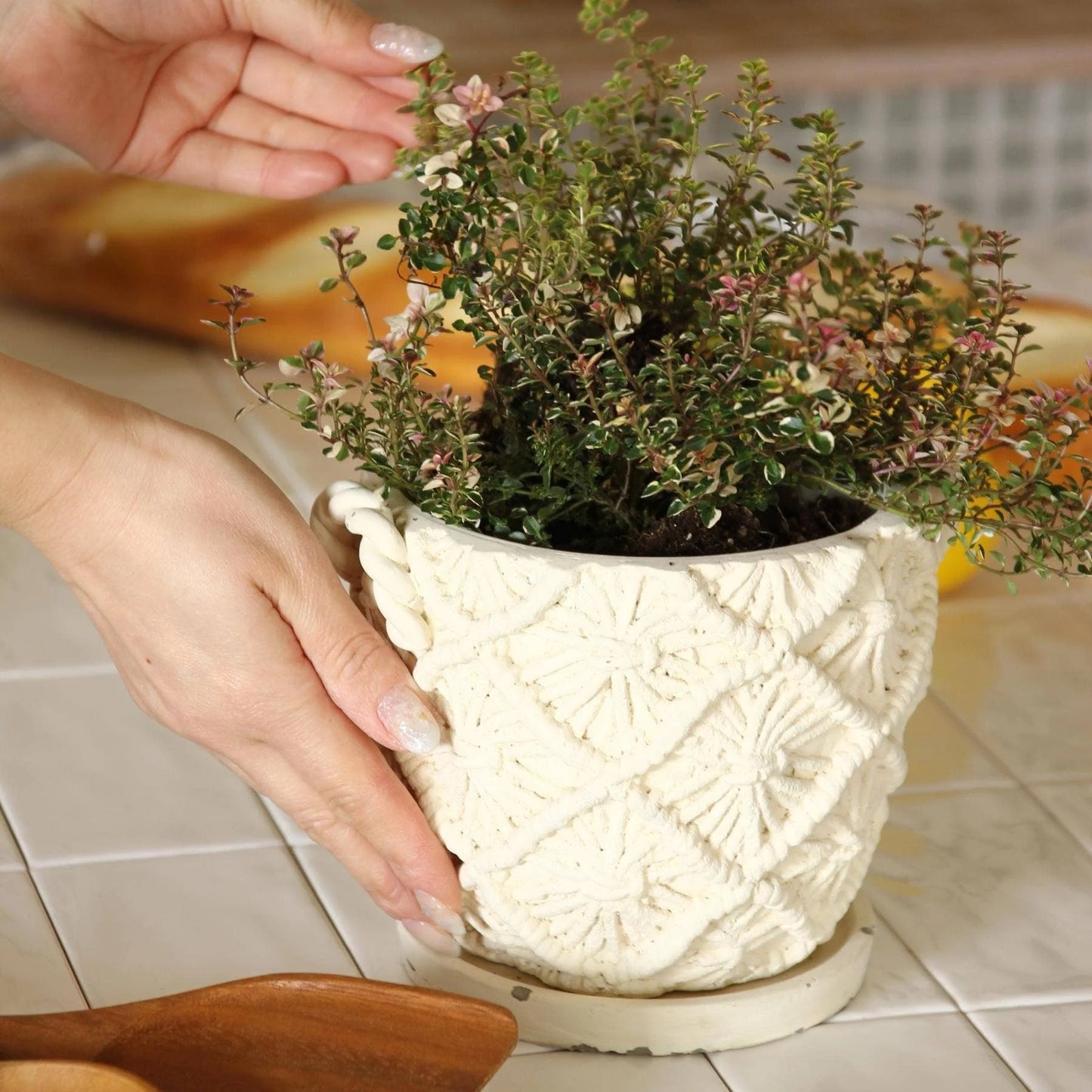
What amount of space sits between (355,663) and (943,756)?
482 mm

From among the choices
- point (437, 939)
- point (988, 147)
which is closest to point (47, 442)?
point (437, 939)

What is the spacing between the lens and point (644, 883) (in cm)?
63

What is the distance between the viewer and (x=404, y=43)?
2.84 ft

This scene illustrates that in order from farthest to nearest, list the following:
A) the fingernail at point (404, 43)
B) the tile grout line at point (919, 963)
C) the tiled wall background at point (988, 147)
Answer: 1. the tiled wall background at point (988, 147)
2. the fingernail at point (404, 43)
3. the tile grout line at point (919, 963)

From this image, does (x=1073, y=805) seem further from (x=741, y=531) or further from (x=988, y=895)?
(x=741, y=531)

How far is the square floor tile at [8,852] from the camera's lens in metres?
0.80

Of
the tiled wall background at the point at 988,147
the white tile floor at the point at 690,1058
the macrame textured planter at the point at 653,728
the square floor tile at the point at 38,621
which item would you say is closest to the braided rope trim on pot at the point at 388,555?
the macrame textured planter at the point at 653,728

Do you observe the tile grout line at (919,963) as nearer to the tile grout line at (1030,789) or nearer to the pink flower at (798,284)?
the tile grout line at (1030,789)

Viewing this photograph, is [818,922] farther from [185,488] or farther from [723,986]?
[185,488]

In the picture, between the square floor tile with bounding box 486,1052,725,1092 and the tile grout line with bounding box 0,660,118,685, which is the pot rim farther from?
the tile grout line with bounding box 0,660,118,685

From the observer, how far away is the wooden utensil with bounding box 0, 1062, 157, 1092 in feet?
1.82

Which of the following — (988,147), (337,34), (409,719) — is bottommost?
(988,147)

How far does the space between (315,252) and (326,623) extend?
3.32 feet

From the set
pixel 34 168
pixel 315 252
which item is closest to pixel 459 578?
pixel 315 252
